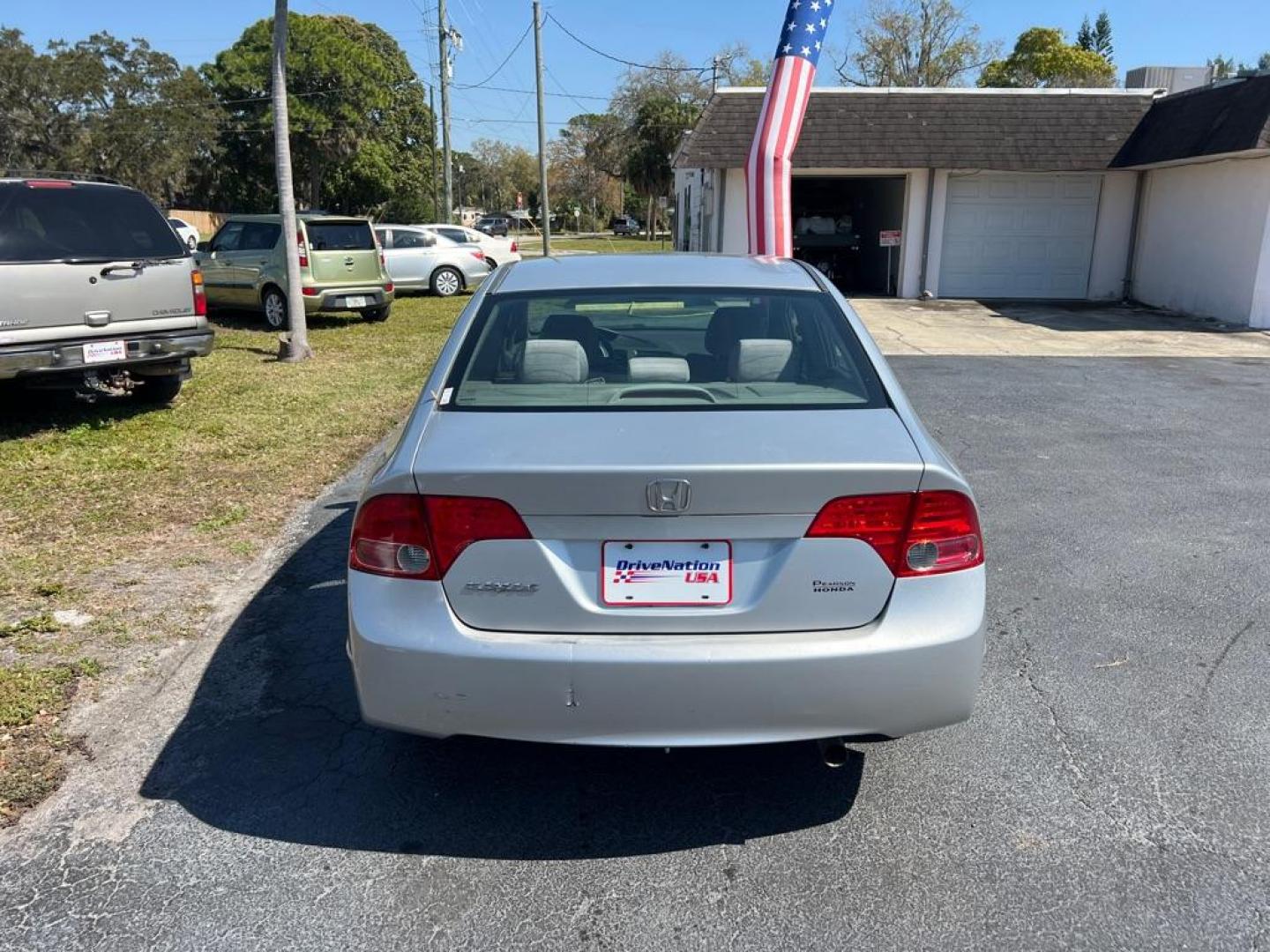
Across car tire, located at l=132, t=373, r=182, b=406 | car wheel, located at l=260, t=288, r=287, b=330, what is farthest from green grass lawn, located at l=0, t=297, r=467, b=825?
car wheel, located at l=260, t=288, r=287, b=330

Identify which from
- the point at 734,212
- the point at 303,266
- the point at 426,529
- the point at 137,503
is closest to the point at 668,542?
the point at 426,529

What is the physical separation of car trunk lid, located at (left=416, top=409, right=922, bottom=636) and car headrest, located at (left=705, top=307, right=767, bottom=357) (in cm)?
106

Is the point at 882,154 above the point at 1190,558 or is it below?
above

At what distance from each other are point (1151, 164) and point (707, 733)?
1947cm

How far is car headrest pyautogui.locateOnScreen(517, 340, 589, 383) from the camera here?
345 centimetres

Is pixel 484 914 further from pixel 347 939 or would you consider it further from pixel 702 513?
pixel 702 513

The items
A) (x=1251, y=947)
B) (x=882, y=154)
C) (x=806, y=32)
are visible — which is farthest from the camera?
(x=882, y=154)

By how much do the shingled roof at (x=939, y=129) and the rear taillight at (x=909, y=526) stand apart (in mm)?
18025

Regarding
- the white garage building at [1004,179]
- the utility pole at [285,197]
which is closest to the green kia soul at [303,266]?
the utility pole at [285,197]

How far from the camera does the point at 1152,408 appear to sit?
948 centimetres

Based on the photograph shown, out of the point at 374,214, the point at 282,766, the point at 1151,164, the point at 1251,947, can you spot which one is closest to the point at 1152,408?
the point at 1251,947

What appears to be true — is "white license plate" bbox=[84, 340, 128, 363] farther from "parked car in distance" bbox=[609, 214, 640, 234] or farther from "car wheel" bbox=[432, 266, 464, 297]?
"parked car in distance" bbox=[609, 214, 640, 234]

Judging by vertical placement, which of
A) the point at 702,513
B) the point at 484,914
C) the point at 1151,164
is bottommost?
the point at 484,914

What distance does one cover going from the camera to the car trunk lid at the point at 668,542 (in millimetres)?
2539
